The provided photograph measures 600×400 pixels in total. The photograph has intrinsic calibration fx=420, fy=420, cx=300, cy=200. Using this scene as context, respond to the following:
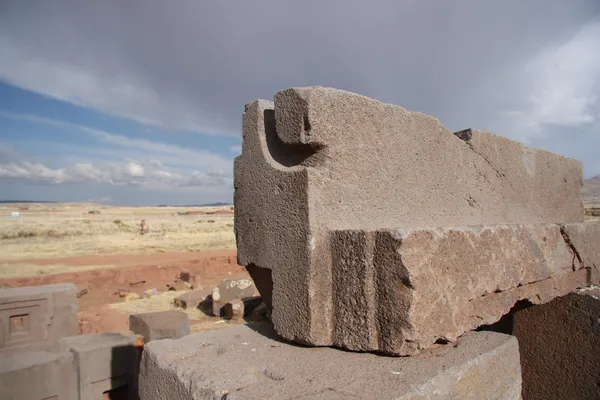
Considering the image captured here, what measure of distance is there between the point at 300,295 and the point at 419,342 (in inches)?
22.3

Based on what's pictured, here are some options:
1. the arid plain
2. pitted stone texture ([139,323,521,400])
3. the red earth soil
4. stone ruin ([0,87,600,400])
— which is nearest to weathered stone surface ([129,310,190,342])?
the arid plain

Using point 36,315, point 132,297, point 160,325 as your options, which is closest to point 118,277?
point 132,297

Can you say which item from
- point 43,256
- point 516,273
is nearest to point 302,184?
point 516,273

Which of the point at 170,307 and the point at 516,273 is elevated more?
the point at 516,273

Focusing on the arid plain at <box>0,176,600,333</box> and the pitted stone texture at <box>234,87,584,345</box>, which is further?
the arid plain at <box>0,176,600,333</box>

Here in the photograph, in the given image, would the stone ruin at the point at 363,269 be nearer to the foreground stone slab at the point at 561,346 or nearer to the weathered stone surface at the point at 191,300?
the foreground stone slab at the point at 561,346

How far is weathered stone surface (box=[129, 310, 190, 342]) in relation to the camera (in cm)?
588

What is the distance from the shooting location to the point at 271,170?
7.03 ft

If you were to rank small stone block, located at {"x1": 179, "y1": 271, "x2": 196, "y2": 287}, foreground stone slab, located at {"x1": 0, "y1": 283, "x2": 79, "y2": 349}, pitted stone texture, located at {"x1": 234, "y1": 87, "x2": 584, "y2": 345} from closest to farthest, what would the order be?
pitted stone texture, located at {"x1": 234, "y1": 87, "x2": 584, "y2": 345}, foreground stone slab, located at {"x1": 0, "y1": 283, "x2": 79, "y2": 349}, small stone block, located at {"x1": 179, "y1": 271, "x2": 196, "y2": 287}

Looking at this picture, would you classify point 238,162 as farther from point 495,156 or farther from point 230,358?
point 495,156

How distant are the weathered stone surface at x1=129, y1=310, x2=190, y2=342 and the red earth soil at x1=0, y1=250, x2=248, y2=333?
72.8 inches

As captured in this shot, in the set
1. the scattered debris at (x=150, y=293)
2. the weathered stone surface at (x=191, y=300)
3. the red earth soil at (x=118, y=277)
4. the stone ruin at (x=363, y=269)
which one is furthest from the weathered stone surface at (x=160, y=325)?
the scattered debris at (x=150, y=293)

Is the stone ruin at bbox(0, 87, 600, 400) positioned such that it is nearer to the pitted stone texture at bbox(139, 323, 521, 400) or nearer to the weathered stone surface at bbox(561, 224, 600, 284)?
the pitted stone texture at bbox(139, 323, 521, 400)

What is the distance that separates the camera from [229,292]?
8.93 meters
